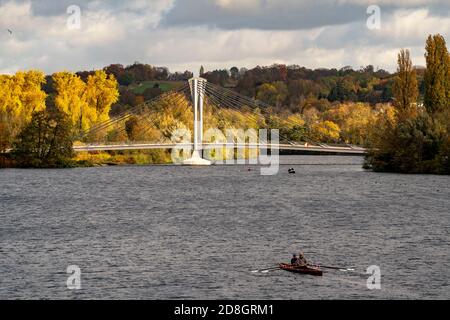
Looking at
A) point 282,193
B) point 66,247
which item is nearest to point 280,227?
point 66,247

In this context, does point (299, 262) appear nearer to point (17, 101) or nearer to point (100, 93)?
point (17, 101)

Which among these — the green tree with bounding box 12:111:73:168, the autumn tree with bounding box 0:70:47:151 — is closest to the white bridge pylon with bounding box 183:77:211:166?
the green tree with bounding box 12:111:73:168

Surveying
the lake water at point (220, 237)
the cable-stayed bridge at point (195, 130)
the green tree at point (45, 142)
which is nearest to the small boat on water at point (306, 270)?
the lake water at point (220, 237)

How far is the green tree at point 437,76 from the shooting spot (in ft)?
319

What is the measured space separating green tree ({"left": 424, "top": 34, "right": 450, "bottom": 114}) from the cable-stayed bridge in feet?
45.2

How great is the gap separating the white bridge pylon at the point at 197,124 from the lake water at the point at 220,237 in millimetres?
27225

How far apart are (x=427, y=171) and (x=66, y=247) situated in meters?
56.3

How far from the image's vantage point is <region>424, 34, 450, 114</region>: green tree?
319 ft

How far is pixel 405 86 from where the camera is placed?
101 m

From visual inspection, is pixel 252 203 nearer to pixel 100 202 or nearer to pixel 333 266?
pixel 100 202

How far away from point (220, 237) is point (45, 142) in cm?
6539

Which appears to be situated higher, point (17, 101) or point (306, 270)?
point (17, 101)

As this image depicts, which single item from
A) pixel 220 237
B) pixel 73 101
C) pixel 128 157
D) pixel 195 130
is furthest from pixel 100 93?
pixel 220 237

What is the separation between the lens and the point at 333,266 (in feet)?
138
